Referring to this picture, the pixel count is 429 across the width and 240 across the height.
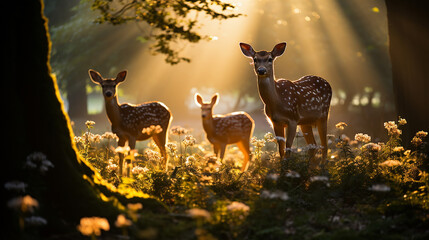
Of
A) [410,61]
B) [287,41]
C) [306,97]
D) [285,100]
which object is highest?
[410,61]

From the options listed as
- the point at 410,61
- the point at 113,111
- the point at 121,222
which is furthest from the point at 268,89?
the point at 121,222

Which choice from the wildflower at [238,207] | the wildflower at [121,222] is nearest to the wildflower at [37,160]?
the wildflower at [121,222]

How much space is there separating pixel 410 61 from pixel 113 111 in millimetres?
6034

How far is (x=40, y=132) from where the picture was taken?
5402mm

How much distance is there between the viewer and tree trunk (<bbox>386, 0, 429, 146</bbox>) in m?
8.35

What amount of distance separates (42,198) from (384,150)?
17.5ft

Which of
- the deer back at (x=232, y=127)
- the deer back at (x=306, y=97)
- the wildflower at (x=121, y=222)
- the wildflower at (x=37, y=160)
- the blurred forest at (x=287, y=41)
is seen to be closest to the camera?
the wildflower at (x=121, y=222)

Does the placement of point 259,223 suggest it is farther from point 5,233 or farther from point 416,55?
point 416,55

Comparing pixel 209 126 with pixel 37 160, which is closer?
pixel 37 160

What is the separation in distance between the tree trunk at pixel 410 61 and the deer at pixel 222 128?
4584mm

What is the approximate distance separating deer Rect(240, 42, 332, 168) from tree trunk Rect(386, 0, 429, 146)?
1575mm

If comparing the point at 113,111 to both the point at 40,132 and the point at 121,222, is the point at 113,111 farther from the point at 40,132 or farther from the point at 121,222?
the point at 121,222

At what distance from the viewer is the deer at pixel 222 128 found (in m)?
12.5

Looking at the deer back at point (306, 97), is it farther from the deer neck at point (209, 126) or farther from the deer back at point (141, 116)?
the deer back at point (141, 116)
